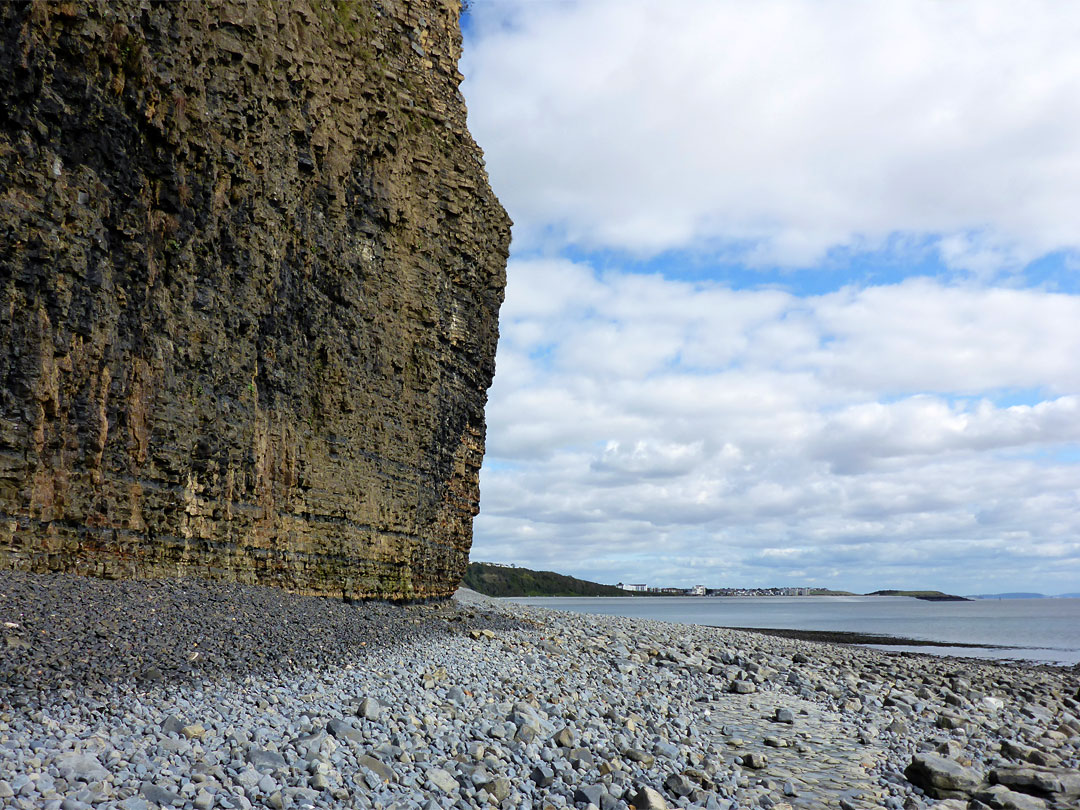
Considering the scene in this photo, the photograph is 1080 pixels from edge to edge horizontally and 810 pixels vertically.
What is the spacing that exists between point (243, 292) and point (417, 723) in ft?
30.4

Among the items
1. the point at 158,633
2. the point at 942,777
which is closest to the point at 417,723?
the point at 158,633

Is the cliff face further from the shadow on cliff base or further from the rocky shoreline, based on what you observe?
the rocky shoreline

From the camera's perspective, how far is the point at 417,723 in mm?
8242

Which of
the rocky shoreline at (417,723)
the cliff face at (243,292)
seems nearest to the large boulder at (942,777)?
the rocky shoreline at (417,723)

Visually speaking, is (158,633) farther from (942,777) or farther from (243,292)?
(942,777)

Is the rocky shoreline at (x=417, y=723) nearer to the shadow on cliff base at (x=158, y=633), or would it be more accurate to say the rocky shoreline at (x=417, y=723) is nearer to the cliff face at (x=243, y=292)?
the shadow on cliff base at (x=158, y=633)

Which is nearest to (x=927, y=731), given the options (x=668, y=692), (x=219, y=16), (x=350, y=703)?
(x=668, y=692)

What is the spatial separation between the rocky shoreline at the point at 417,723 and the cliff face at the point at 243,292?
1762 mm

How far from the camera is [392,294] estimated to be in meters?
18.6

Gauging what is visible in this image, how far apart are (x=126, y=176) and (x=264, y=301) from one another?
3.33 m

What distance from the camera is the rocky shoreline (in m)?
6.29

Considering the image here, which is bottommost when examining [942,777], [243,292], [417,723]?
[942,777]

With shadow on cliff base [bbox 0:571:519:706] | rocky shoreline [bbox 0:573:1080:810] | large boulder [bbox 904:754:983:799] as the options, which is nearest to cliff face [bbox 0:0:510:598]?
shadow on cliff base [bbox 0:571:519:706]

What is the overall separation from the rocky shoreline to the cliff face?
1.76 m
